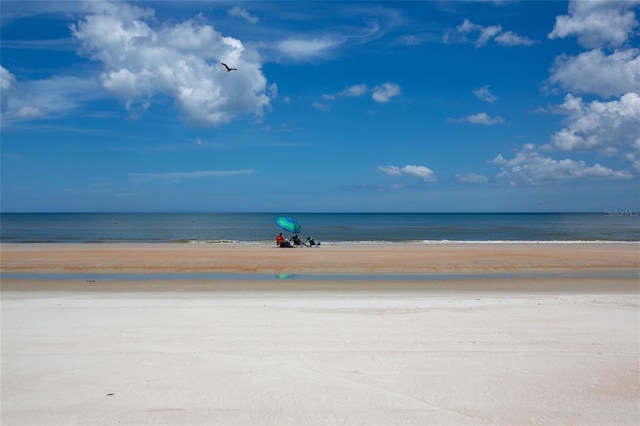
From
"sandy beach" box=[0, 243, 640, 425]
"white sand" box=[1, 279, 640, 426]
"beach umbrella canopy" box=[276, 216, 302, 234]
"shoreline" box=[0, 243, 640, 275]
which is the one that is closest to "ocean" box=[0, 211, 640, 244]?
"beach umbrella canopy" box=[276, 216, 302, 234]

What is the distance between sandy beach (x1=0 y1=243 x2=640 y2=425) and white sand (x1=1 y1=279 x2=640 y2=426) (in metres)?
0.03

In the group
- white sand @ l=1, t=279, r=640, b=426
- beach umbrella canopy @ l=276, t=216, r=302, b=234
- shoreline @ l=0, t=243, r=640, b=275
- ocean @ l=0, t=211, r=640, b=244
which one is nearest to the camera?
white sand @ l=1, t=279, r=640, b=426

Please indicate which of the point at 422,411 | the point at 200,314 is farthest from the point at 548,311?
the point at 200,314

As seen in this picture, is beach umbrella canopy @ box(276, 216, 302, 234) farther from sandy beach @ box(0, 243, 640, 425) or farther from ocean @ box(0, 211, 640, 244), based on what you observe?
sandy beach @ box(0, 243, 640, 425)

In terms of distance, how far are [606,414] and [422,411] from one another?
2257 millimetres

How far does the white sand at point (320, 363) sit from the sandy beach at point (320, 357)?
0.09 feet

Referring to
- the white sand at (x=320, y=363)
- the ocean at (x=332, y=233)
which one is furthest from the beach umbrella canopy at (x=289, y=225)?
the white sand at (x=320, y=363)

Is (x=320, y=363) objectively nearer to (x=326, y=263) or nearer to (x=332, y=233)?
(x=326, y=263)

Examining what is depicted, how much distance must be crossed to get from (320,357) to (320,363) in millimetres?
316

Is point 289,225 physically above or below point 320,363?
above

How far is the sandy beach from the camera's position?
240 inches

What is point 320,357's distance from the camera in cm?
802

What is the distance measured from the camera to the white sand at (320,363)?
606cm

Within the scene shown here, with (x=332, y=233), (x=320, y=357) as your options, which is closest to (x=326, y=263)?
(x=320, y=357)
